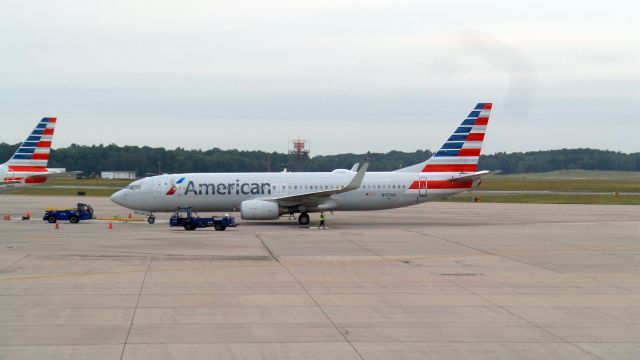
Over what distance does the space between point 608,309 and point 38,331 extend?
11.0 meters

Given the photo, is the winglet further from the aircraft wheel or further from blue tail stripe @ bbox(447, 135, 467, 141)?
blue tail stripe @ bbox(447, 135, 467, 141)

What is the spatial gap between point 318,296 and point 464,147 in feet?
89.2

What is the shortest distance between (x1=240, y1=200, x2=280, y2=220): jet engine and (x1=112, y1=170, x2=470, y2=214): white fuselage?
4.71 ft

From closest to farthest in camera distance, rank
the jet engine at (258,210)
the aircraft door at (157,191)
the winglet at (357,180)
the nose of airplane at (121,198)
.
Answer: the winglet at (357,180)
the jet engine at (258,210)
the aircraft door at (157,191)
the nose of airplane at (121,198)

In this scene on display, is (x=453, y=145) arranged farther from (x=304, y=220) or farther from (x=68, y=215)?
(x=68, y=215)

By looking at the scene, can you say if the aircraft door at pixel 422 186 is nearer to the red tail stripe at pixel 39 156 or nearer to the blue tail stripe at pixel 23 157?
the red tail stripe at pixel 39 156

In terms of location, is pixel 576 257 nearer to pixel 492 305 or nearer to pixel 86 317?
pixel 492 305

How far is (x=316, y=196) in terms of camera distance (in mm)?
40406

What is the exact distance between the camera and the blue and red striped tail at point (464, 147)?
42.3 metres

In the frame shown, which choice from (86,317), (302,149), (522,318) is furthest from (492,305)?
(302,149)

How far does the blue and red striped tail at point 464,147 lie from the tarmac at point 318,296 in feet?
Result: 30.5

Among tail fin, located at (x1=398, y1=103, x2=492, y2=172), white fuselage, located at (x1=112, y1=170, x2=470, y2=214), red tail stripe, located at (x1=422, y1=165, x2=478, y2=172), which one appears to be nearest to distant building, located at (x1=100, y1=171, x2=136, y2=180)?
white fuselage, located at (x1=112, y1=170, x2=470, y2=214)

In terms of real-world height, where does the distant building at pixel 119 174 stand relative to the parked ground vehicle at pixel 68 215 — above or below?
above

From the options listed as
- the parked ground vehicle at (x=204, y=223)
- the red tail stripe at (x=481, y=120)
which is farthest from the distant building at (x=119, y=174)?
the parked ground vehicle at (x=204, y=223)
